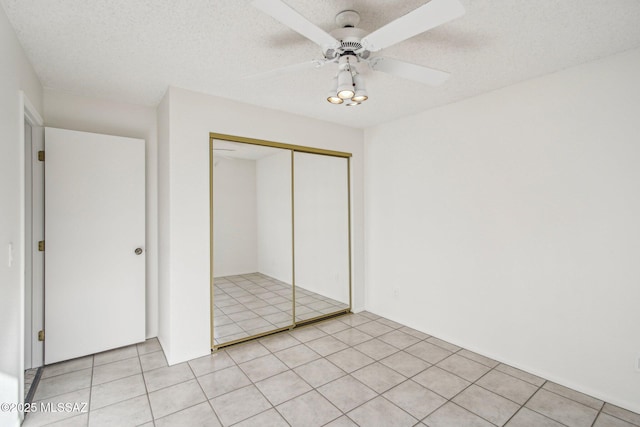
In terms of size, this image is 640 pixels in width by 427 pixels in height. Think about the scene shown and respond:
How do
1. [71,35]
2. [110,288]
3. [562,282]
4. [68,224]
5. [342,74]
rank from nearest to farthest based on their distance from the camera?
[342,74] → [71,35] → [562,282] → [68,224] → [110,288]

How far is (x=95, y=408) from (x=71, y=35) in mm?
2503

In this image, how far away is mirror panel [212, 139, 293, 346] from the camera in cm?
308

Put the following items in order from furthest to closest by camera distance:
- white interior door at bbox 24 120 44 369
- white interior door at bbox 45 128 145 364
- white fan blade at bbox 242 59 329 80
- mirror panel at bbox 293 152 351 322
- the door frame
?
1. mirror panel at bbox 293 152 351 322
2. white interior door at bbox 45 128 145 364
3. white interior door at bbox 24 120 44 369
4. the door frame
5. white fan blade at bbox 242 59 329 80

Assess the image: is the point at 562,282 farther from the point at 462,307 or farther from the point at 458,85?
the point at 458,85

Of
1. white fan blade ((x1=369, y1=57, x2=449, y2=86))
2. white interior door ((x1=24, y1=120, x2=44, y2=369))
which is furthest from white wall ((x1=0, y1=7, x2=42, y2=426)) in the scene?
white fan blade ((x1=369, y1=57, x2=449, y2=86))

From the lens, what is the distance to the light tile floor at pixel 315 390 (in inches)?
79.4

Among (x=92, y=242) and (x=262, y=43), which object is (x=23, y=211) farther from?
(x=262, y=43)

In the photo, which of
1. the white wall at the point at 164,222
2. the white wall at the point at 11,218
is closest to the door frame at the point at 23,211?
the white wall at the point at 11,218

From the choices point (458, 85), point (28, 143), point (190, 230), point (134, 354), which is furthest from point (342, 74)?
point (134, 354)

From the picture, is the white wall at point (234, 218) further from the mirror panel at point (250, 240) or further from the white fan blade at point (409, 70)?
the white fan blade at point (409, 70)

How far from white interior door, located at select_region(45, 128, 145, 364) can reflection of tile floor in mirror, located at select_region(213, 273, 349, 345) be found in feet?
2.67

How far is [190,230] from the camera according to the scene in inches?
111

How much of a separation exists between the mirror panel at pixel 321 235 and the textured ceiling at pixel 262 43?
1.05 meters

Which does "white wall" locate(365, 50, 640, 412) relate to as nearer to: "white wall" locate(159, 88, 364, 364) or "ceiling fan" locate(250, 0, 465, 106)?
"ceiling fan" locate(250, 0, 465, 106)
